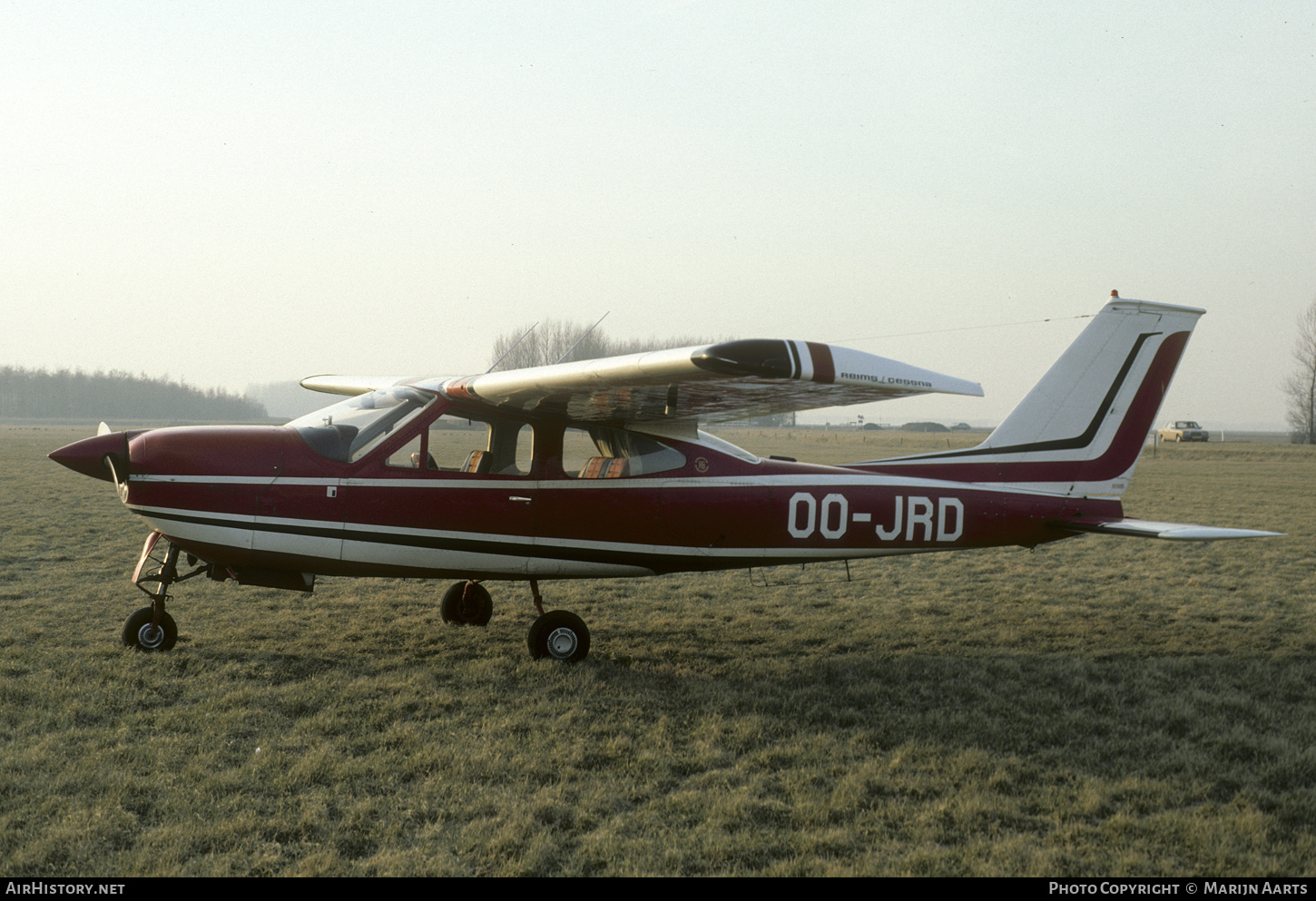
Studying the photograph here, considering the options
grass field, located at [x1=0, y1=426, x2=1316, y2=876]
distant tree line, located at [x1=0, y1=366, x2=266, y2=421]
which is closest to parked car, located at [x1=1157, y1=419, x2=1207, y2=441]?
grass field, located at [x1=0, y1=426, x2=1316, y2=876]

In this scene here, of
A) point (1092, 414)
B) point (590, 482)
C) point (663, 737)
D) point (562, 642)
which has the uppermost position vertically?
point (1092, 414)

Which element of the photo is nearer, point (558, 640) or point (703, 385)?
point (703, 385)

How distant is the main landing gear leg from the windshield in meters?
1.88

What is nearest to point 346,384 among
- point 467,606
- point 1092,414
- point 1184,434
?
point 467,606

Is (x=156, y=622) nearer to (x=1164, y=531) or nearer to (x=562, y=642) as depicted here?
(x=562, y=642)

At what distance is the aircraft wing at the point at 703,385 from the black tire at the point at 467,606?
206cm

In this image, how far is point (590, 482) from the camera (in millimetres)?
6527

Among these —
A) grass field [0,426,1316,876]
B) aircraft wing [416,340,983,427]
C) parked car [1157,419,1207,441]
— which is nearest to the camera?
grass field [0,426,1316,876]

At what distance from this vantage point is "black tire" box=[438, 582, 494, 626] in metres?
7.57

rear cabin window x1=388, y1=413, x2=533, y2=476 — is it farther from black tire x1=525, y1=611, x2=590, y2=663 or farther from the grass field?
the grass field

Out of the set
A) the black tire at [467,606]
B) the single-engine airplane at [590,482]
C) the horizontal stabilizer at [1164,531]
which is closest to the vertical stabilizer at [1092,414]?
the single-engine airplane at [590,482]

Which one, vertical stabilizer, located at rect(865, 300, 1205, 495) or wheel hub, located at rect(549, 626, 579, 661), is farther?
vertical stabilizer, located at rect(865, 300, 1205, 495)

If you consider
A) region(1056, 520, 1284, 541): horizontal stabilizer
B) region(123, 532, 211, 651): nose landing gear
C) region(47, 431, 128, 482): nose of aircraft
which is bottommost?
region(123, 532, 211, 651): nose landing gear

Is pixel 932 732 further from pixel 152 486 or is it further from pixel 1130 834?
pixel 152 486
